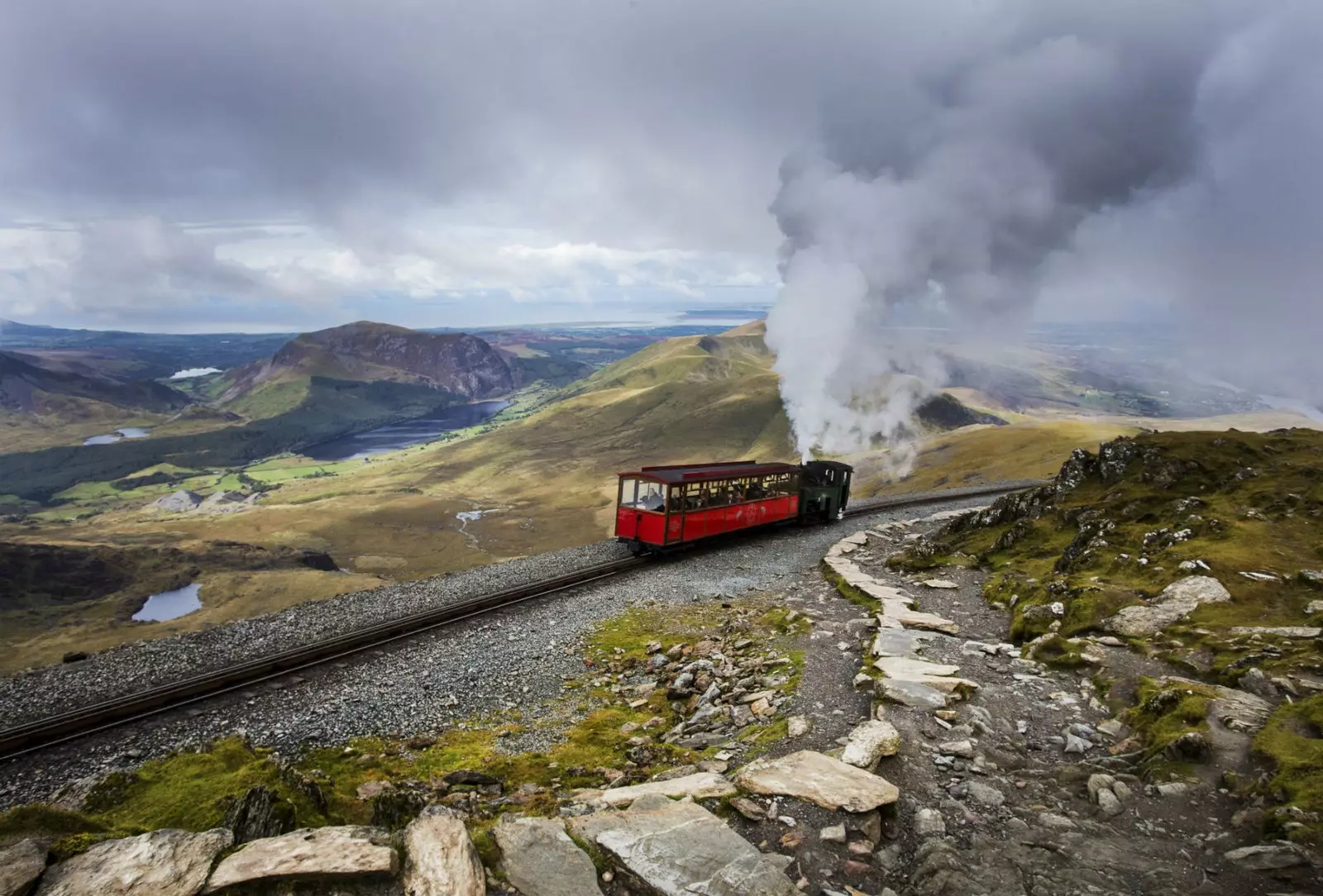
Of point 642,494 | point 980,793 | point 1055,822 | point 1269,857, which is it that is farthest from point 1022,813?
point 642,494

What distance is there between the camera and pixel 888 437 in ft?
620

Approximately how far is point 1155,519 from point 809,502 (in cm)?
1997

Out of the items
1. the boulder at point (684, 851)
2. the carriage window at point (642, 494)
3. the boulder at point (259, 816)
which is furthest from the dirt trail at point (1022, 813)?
the carriage window at point (642, 494)

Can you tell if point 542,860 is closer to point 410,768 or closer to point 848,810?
point 848,810

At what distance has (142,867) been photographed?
20.1 ft

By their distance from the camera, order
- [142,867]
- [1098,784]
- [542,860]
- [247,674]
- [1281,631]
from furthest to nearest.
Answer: [247,674], [1281,631], [1098,784], [542,860], [142,867]

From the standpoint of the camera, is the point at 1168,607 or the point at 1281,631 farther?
the point at 1168,607

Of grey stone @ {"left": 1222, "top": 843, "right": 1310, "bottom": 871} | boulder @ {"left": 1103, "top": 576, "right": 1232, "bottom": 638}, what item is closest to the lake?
boulder @ {"left": 1103, "top": 576, "right": 1232, "bottom": 638}

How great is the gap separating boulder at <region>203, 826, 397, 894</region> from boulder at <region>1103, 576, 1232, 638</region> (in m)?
14.4

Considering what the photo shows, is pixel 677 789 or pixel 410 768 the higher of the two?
pixel 677 789

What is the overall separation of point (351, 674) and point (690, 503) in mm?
16396

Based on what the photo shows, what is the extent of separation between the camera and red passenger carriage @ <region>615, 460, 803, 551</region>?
29047 millimetres

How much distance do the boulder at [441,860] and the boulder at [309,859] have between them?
20cm

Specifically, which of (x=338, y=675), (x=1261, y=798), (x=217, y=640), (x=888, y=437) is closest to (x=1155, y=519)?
(x=1261, y=798)
